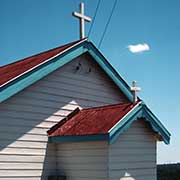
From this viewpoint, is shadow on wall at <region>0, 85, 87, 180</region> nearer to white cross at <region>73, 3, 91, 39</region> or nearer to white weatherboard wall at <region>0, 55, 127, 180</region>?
white weatherboard wall at <region>0, 55, 127, 180</region>

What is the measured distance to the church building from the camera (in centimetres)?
934

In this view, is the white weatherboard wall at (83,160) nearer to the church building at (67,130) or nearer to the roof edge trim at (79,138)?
the church building at (67,130)

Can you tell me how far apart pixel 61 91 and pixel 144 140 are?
2569 millimetres

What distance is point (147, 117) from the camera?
10016 millimetres

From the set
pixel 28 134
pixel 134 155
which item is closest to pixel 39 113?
pixel 28 134

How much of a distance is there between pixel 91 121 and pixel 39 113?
1384mm

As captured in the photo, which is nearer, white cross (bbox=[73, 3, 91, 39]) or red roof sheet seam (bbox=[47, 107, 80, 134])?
red roof sheet seam (bbox=[47, 107, 80, 134])

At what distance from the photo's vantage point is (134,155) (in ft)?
32.4

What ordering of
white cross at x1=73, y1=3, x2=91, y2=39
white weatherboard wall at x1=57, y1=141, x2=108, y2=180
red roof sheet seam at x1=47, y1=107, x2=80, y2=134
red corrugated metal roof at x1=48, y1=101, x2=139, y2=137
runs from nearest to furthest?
white weatherboard wall at x1=57, y1=141, x2=108, y2=180 < red corrugated metal roof at x1=48, y1=101, x2=139, y2=137 < red roof sheet seam at x1=47, y1=107, x2=80, y2=134 < white cross at x1=73, y1=3, x2=91, y2=39

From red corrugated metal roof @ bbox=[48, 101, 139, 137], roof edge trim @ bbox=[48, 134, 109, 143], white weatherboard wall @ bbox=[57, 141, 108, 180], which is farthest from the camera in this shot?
red corrugated metal roof @ bbox=[48, 101, 139, 137]

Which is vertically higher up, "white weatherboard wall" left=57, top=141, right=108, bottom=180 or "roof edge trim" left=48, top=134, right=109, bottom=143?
"roof edge trim" left=48, top=134, right=109, bottom=143

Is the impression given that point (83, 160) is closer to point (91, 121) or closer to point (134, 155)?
point (91, 121)

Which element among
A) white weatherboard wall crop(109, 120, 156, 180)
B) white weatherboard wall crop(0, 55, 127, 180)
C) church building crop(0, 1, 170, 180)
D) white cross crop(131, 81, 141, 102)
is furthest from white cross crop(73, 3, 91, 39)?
white weatherboard wall crop(109, 120, 156, 180)

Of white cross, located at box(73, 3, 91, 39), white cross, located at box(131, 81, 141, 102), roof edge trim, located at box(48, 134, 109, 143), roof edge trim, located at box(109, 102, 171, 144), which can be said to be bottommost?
roof edge trim, located at box(48, 134, 109, 143)
